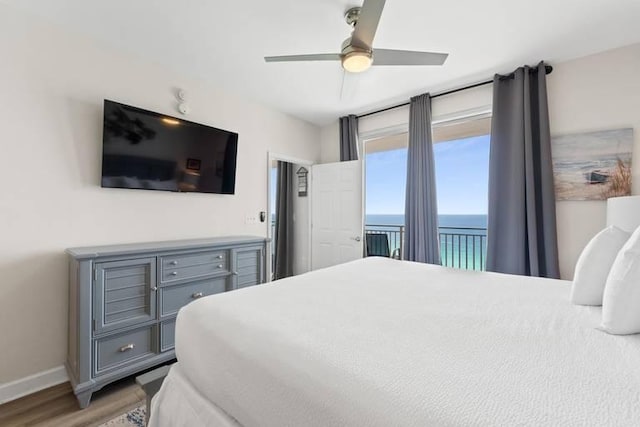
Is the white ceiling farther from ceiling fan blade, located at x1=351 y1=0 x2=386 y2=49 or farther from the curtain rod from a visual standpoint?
ceiling fan blade, located at x1=351 y1=0 x2=386 y2=49

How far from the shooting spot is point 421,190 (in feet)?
10.9

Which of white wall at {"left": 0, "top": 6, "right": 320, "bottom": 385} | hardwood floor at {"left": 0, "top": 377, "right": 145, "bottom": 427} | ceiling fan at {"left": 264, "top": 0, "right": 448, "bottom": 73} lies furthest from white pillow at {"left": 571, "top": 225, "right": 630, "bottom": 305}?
white wall at {"left": 0, "top": 6, "right": 320, "bottom": 385}

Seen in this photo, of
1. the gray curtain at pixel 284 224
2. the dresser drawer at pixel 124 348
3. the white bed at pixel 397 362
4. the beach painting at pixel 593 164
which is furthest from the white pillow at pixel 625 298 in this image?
the gray curtain at pixel 284 224

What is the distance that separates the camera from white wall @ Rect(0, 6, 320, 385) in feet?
6.24

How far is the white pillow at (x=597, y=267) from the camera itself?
1.26m

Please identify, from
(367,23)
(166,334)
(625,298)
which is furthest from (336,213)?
(625,298)

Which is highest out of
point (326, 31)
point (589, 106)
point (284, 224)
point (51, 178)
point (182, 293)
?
point (326, 31)

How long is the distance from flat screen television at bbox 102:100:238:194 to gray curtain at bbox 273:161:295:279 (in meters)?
1.76

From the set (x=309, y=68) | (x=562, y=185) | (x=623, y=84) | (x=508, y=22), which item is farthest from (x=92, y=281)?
(x=623, y=84)

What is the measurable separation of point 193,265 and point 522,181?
10.3ft

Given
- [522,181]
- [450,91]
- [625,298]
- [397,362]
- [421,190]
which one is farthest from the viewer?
[421,190]

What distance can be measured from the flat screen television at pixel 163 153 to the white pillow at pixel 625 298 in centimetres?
300

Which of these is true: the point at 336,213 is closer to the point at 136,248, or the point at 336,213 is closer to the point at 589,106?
the point at 136,248

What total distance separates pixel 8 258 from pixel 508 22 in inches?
154
